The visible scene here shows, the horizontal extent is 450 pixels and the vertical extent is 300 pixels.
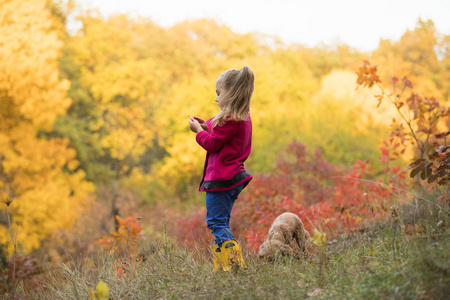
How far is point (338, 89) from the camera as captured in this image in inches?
658

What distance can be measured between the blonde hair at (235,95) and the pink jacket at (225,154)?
0.17 feet

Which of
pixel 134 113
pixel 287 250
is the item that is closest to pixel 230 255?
pixel 287 250

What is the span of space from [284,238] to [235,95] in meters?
1.13


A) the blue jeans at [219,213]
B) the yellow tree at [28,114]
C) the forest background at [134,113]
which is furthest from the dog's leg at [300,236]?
the yellow tree at [28,114]

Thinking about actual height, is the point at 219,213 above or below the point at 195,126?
below

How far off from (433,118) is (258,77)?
555 inches

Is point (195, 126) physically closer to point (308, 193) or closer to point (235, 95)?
point (235, 95)

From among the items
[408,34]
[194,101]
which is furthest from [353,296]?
[408,34]

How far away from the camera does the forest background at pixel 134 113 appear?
36.1ft

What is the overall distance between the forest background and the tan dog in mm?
4386

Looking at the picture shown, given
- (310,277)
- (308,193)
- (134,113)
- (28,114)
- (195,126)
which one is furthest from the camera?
(134,113)

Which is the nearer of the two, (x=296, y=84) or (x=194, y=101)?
(x=194, y=101)

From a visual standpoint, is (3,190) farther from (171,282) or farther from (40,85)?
(171,282)

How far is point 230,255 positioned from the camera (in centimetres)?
274
